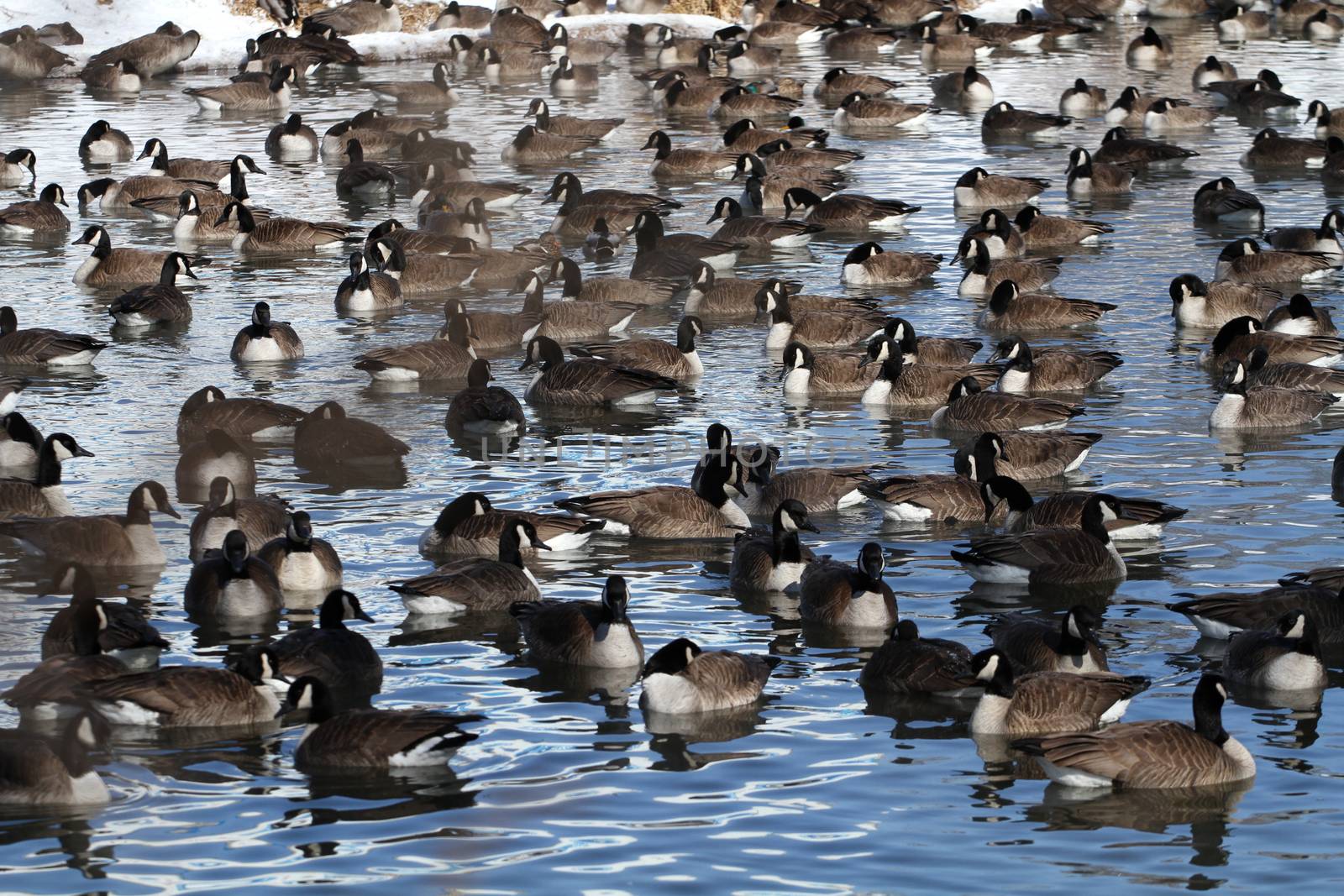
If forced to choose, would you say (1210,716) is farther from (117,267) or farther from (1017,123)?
(1017,123)

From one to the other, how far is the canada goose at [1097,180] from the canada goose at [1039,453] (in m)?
16.4

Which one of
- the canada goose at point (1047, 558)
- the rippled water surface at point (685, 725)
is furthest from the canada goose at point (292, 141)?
the canada goose at point (1047, 558)

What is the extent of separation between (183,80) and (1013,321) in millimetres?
32145

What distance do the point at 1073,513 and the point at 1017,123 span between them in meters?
25.1

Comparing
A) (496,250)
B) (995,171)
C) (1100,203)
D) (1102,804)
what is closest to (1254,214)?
(1100,203)

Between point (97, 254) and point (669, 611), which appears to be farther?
point (97, 254)

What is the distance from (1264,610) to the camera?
49.9 feet

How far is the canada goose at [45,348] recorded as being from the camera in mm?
24906

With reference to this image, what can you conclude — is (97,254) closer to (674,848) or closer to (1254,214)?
(1254,214)

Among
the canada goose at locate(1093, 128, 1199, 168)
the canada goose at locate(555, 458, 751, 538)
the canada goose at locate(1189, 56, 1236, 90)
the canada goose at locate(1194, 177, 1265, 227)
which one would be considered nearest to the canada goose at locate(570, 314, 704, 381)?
the canada goose at locate(555, 458, 751, 538)

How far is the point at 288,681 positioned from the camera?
46.8ft

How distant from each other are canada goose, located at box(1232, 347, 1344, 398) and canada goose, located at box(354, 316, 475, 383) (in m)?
9.42

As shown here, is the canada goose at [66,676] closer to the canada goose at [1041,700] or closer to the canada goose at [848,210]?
the canada goose at [1041,700]

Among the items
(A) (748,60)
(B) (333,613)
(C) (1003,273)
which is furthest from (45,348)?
(A) (748,60)
